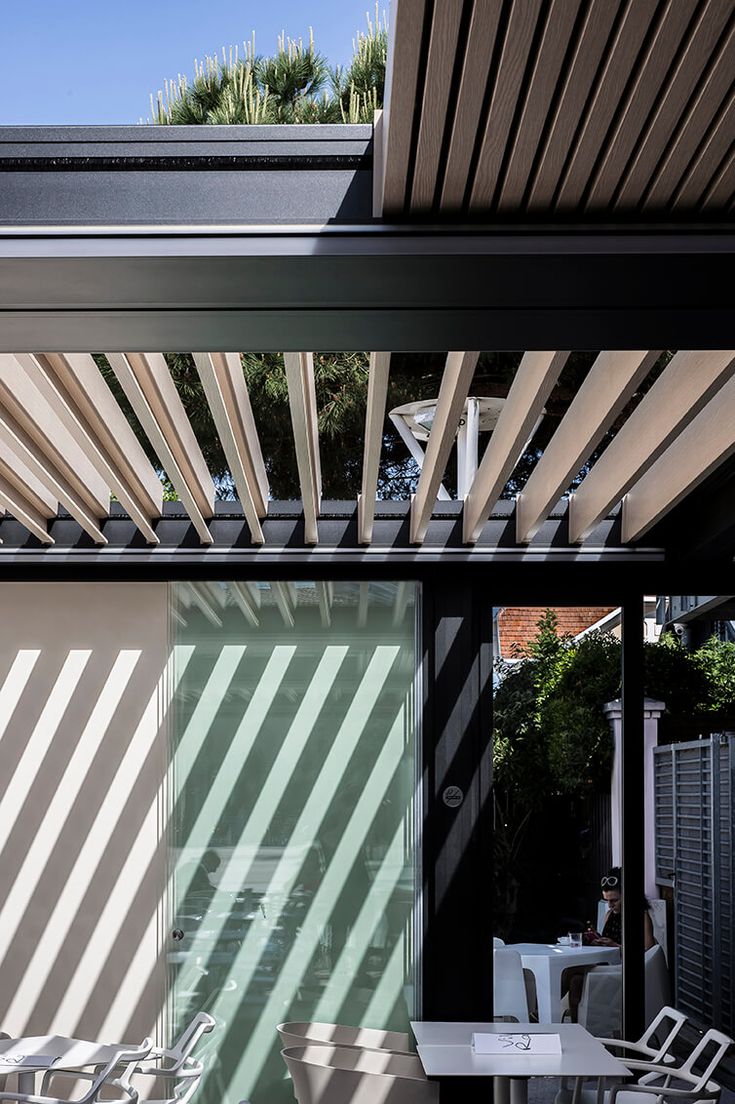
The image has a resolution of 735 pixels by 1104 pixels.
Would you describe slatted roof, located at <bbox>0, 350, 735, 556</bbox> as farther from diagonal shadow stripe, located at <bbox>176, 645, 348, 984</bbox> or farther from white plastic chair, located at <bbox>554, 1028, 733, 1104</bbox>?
white plastic chair, located at <bbox>554, 1028, 733, 1104</bbox>

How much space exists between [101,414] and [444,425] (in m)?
1.12

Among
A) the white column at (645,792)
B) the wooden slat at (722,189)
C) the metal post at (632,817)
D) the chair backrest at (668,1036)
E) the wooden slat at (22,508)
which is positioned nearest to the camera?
the wooden slat at (722,189)

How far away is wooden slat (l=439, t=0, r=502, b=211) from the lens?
170 centimetres

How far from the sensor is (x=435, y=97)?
184 centimetres

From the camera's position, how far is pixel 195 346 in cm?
259

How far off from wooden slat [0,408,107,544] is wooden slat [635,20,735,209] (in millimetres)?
2512

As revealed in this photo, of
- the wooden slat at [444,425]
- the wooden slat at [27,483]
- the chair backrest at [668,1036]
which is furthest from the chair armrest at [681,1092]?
the wooden slat at [27,483]

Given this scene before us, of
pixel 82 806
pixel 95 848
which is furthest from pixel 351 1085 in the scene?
pixel 82 806

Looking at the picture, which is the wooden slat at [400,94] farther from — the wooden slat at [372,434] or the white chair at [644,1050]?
the white chair at [644,1050]

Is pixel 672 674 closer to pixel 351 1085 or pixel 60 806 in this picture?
pixel 351 1085

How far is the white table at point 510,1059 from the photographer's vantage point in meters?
4.36

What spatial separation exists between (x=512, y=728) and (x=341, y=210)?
13.6 feet

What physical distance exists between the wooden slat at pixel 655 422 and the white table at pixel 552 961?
204cm

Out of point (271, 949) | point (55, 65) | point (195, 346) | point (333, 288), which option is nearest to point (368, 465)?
point (195, 346)
